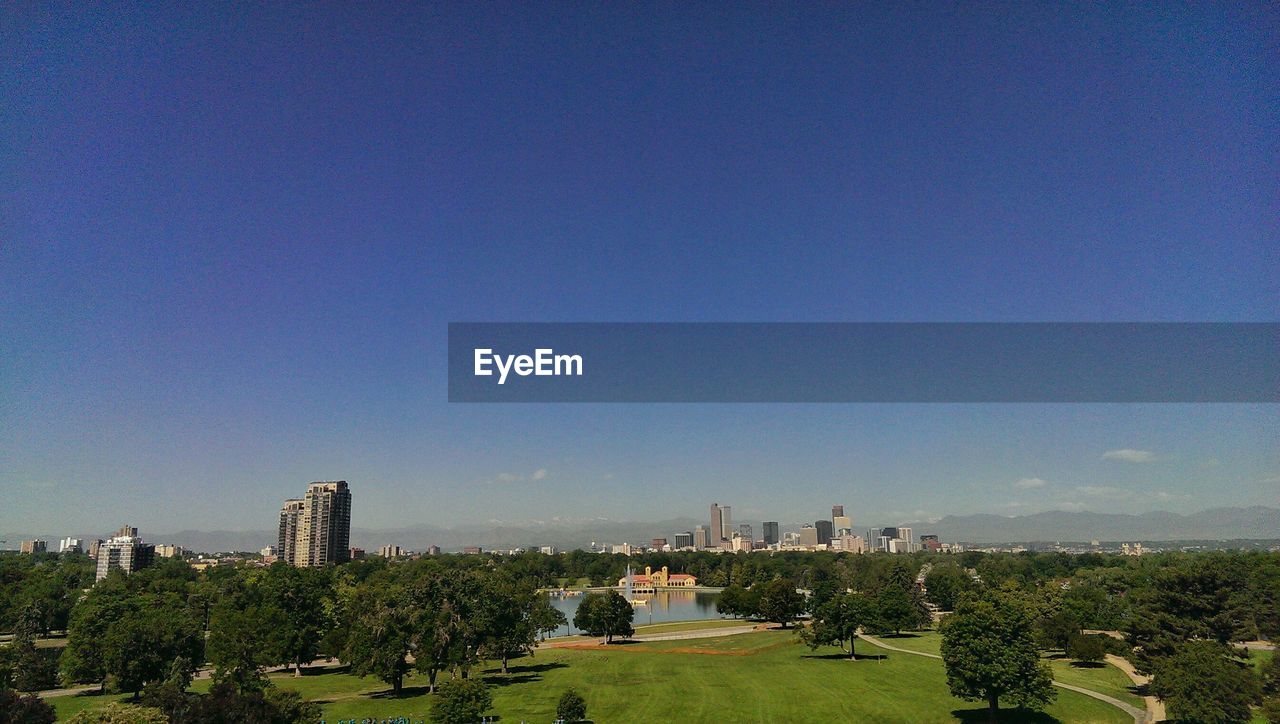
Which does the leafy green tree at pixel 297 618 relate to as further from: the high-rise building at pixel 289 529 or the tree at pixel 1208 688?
the high-rise building at pixel 289 529

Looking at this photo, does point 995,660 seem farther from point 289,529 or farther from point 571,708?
point 289,529

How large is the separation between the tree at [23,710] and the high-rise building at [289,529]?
6213 inches

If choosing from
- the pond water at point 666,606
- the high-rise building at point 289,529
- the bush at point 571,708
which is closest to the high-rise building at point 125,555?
the high-rise building at point 289,529

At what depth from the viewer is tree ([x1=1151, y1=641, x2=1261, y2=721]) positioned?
1116 inches

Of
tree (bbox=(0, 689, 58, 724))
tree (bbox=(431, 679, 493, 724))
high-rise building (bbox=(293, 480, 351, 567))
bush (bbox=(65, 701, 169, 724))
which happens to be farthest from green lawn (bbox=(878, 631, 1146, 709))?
high-rise building (bbox=(293, 480, 351, 567))

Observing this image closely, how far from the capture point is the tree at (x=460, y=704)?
95.8 ft

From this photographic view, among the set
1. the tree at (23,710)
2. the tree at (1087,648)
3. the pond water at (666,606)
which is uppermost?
the tree at (23,710)

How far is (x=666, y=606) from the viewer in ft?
403

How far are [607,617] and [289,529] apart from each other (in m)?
135

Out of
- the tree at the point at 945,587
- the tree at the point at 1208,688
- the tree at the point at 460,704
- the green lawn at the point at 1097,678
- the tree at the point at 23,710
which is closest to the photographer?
the tree at the point at 23,710

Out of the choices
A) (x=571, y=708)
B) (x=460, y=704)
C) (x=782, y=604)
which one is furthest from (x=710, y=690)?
(x=782, y=604)

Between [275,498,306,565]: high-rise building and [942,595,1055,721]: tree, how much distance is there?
16868 cm

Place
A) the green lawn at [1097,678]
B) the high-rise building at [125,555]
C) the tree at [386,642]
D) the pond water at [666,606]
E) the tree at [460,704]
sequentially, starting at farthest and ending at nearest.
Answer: the high-rise building at [125,555] → the pond water at [666,606] → the tree at [386,642] → the green lawn at [1097,678] → the tree at [460,704]

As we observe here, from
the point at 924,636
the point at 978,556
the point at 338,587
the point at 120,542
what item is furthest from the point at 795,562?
the point at 120,542
